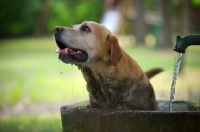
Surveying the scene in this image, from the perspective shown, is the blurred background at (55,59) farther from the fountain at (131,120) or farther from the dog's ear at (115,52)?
the fountain at (131,120)

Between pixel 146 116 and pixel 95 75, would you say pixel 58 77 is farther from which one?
pixel 146 116

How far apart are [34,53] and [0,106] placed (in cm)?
1367

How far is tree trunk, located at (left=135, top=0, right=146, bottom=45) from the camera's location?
25.8 m

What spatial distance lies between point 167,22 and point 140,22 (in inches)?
232

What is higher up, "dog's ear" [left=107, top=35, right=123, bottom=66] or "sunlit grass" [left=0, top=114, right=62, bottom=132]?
"dog's ear" [left=107, top=35, right=123, bottom=66]

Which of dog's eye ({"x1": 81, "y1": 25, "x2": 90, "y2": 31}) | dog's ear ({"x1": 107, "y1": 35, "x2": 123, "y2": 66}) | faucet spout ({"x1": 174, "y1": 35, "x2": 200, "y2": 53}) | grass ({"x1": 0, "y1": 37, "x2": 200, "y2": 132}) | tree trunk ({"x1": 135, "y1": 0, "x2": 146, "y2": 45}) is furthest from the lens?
tree trunk ({"x1": 135, "y1": 0, "x2": 146, "y2": 45})

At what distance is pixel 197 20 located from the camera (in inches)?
1139

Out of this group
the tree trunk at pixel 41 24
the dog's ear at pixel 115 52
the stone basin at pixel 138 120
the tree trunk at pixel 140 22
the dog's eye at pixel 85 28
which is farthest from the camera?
the tree trunk at pixel 41 24

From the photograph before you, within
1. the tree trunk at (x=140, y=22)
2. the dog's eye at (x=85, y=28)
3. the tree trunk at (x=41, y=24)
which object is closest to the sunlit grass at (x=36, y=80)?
the dog's eye at (x=85, y=28)

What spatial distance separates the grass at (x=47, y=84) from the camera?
7.34 meters

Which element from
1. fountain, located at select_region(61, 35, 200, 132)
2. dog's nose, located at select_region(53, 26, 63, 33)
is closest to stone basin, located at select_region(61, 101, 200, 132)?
fountain, located at select_region(61, 35, 200, 132)

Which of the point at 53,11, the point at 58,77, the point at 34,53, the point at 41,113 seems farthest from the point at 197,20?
the point at 41,113

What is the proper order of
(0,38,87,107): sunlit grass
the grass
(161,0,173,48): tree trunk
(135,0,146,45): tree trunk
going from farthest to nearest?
(135,0,146,45): tree trunk
(161,0,173,48): tree trunk
(0,38,87,107): sunlit grass
the grass

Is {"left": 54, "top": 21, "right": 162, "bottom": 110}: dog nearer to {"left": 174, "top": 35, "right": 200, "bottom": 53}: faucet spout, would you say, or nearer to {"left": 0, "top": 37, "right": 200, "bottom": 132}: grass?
{"left": 0, "top": 37, "right": 200, "bottom": 132}: grass
